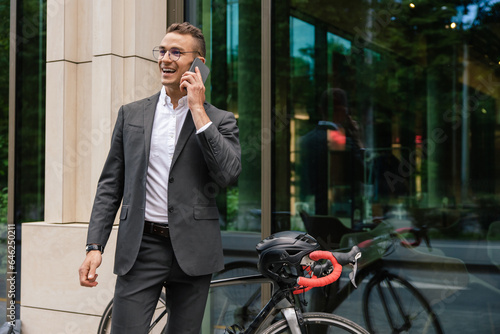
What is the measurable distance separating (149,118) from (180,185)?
0.38 meters

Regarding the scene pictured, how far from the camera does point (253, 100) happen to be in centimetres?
499

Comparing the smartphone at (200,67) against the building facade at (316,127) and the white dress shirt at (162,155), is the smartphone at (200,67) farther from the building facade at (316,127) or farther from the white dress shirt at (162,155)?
the building facade at (316,127)

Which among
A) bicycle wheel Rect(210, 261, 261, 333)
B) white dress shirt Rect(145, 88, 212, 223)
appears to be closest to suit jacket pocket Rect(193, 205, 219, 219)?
white dress shirt Rect(145, 88, 212, 223)

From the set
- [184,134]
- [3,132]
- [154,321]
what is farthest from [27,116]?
[184,134]

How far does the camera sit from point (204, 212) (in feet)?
8.99

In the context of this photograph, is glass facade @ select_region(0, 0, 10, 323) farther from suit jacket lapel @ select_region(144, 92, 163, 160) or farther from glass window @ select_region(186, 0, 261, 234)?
suit jacket lapel @ select_region(144, 92, 163, 160)

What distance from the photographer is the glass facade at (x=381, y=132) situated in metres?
4.23

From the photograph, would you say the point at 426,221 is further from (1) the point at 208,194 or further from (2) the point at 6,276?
(2) the point at 6,276

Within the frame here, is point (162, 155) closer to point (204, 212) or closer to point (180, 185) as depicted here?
point (180, 185)

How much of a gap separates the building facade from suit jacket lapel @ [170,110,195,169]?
6.95 ft

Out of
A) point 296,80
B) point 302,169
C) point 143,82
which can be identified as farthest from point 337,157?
point 143,82

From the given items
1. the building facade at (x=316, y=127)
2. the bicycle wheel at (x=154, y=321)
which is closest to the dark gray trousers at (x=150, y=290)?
the bicycle wheel at (x=154, y=321)

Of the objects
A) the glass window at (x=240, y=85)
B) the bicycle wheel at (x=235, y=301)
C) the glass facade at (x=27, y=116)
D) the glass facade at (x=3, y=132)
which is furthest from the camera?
the glass facade at (x=3, y=132)

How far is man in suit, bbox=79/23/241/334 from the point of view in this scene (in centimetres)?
267
